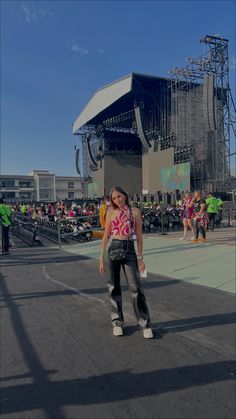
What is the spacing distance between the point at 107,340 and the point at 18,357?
1.03 metres

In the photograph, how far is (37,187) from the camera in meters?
106

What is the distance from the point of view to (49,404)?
111 inches

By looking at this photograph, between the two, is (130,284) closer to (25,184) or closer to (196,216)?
(196,216)

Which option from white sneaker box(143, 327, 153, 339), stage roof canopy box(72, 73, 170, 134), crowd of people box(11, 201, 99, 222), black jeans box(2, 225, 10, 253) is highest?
stage roof canopy box(72, 73, 170, 134)

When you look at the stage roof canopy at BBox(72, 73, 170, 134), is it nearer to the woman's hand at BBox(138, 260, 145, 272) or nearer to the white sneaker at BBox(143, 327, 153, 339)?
the woman's hand at BBox(138, 260, 145, 272)

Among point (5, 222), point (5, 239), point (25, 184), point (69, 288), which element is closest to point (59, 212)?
point (5, 222)

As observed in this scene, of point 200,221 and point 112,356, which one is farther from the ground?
point 200,221

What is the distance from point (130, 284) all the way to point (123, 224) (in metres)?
0.71

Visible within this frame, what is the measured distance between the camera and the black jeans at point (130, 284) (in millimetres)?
4031

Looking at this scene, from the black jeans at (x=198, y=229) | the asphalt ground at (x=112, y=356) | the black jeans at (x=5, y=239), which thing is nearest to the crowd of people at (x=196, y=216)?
the black jeans at (x=198, y=229)

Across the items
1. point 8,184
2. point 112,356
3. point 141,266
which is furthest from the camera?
point 8,184

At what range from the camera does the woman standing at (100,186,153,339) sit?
4.02m

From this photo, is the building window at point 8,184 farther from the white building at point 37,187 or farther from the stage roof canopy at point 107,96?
the stage roof canopy at point 107,96

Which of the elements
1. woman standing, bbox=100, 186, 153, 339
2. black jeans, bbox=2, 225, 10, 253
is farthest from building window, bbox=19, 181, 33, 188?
woman standing, bbox=100, 186, 153, 339
